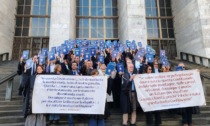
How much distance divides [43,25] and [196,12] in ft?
39.5

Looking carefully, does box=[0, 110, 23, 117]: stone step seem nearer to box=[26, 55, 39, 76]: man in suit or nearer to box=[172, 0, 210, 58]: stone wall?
box=[26, 55, 39, 76]: man in suit

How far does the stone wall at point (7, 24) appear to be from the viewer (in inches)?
653

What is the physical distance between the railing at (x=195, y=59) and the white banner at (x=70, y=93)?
37.3 feet

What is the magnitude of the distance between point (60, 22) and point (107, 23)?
5105mm

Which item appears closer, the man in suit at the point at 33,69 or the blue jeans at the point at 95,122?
the blue jeans at the point at 95,122

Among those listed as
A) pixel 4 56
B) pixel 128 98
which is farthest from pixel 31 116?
pixel 4 56

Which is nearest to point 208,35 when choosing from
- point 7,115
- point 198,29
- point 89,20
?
point 198,29

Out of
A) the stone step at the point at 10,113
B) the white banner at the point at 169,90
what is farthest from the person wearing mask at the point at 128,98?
the stone step at the point at 10,113

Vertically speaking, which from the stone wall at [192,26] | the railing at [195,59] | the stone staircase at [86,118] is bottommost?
the stone staircase at [86,118]

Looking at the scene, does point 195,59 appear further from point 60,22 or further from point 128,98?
point 128,98

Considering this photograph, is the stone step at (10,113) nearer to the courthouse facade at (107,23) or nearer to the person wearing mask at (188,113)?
the person wearing mask at (188,113)

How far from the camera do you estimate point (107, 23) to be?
19.3m

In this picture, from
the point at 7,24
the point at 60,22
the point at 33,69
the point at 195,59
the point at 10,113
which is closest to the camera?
the point at 10,113

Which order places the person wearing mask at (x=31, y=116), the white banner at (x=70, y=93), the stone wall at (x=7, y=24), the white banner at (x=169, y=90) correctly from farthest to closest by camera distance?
the stone wall at (x=7, y=24) < the white banner at (x=169, y=90) < the white banner at (x=70, y=93) < the person wearing mask at (x=31, y=116)
